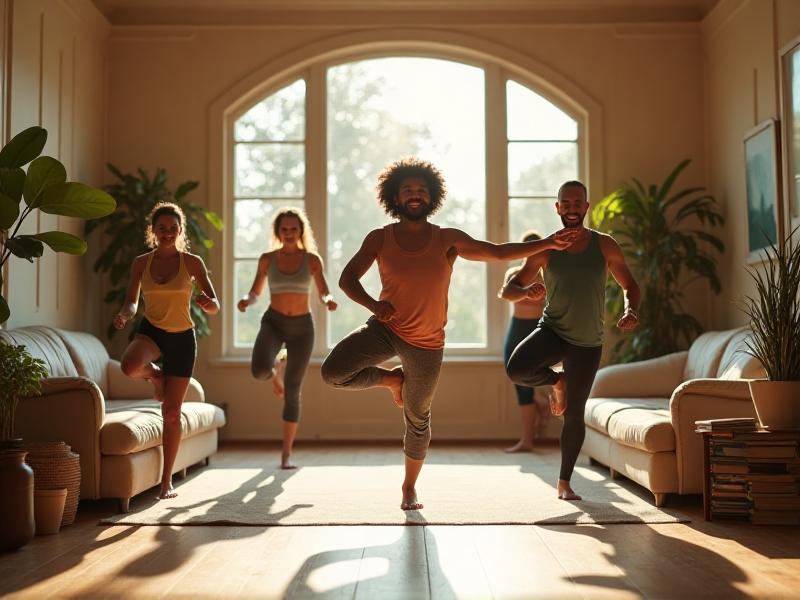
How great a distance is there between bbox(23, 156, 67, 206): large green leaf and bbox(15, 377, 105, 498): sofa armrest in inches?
33.3

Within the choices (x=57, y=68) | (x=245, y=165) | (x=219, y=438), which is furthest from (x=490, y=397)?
(x=57, y=68)

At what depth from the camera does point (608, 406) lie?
217 inches

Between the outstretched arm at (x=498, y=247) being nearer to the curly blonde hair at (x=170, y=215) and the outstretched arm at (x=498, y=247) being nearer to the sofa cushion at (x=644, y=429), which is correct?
the sofa cushion at (x=644, y=429)

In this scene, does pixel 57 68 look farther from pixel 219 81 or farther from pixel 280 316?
pixel 280 316

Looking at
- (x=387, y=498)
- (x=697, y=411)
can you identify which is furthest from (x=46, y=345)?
(x=697, y=411)

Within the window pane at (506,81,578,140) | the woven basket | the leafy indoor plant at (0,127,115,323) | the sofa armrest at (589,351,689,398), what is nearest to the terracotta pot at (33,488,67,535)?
the woven basket

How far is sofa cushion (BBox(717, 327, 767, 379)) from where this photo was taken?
4.81 metres

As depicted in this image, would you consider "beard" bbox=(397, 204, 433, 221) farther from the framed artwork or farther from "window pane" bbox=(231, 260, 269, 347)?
"window pane" bbox=(231, 260, 269, 347)

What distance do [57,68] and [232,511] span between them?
3729 mm

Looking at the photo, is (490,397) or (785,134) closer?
(785,134)

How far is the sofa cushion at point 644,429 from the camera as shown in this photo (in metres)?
4.46

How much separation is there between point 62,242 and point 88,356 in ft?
5.69

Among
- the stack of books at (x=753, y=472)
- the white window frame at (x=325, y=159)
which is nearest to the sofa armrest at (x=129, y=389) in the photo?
the white window frame at (x=325, y=159)

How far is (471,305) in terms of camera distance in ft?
25.6
